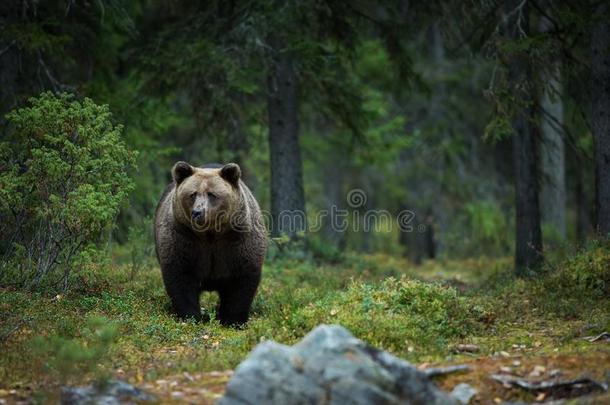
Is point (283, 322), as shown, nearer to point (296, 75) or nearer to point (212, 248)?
point (212, 248)

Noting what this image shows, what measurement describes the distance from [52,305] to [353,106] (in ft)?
28.3

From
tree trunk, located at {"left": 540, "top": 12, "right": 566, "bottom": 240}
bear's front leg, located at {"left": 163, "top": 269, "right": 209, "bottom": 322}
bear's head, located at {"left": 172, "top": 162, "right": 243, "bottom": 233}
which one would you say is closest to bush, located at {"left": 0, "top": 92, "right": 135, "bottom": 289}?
bear's head, located at {"left": 172, "top": 162, "right": 243, "bottom": 233}

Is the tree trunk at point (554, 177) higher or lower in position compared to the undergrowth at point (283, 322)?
higher

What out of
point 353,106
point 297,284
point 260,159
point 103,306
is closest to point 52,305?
point 103,306

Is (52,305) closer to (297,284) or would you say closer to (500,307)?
(297,284)

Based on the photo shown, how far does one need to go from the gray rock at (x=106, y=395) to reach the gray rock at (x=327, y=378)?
852 mm

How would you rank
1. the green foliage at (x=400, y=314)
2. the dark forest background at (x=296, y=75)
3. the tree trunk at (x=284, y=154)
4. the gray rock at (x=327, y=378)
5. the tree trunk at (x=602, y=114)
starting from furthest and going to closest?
the tree trunk at (x=284, y=154), the dark forest background at (x=296, y=75), the tree trunk at (x=602, y=114), the green foliage at (x=400, y=314), the gray rock at (x=327, y=378)

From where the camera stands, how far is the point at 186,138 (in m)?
22.4

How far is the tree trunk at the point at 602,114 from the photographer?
1134cm

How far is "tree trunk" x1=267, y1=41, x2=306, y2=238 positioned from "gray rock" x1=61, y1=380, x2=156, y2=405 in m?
9.54

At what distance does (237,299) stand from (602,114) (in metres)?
6.05

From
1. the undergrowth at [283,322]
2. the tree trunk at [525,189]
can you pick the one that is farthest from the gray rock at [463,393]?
the tree trunk at [525,189]

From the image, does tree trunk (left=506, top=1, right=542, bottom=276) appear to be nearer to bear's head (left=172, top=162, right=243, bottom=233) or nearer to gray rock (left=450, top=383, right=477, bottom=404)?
bear's head (left=172, top=162, right=243, bottom=233)

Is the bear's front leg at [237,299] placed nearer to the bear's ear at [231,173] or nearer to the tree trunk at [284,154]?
the bear's ear at [231,173]
